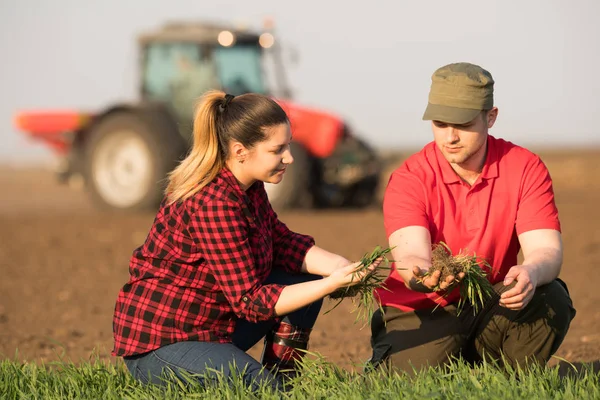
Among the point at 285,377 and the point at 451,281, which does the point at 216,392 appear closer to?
the point at 285,377

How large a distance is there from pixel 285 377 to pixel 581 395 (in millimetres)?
1223

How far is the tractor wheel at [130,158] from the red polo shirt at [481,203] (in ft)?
26.9

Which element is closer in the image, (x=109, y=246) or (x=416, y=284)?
(x=416, y=284)

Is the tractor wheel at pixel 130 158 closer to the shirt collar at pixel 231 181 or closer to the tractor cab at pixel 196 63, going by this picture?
the tractor cab at pixel 196 63

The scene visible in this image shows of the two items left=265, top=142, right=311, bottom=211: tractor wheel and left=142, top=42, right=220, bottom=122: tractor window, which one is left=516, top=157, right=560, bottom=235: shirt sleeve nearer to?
left=265, top=142, right=311, bottom=211: tractor wheel

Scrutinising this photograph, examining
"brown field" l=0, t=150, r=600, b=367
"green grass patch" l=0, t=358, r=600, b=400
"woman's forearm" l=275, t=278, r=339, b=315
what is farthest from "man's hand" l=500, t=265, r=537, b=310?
"brown field" l=0, t=150, r=600, b=367

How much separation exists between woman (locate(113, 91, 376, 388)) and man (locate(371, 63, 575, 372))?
49cm

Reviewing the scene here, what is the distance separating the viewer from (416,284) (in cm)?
359

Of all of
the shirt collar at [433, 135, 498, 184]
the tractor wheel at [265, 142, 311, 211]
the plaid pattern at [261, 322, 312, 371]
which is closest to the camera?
the shirt collar at [433, 135, 498, 184]

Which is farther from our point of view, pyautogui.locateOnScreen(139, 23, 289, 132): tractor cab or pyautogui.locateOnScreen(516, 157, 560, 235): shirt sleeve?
pyautogui.locateOnScreen(139, 23, 289, 132): tractor cab

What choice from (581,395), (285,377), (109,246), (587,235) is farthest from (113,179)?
(581,395)

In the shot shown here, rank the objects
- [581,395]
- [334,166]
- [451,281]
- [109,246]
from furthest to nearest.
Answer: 1. [334,166]
2. [109,246]
3. [451,281]
4. [581,395]

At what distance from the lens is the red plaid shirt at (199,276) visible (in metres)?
3.48

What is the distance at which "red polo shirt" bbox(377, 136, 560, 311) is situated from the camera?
12.4ft
